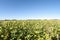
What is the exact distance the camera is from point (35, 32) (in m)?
12.4

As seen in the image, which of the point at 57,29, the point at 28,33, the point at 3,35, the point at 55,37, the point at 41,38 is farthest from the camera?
the point at 57,29

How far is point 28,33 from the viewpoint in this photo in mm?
11523

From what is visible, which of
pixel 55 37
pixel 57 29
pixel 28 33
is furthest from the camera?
pixel 57 29

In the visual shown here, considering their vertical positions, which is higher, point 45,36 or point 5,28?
point 5,28

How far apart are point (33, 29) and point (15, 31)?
270 centimetres

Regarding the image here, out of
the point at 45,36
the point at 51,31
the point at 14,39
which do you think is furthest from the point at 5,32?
the point at 51,31

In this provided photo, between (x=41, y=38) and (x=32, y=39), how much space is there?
3.84 ft

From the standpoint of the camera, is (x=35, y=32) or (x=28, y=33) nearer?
(x=28, y=33)

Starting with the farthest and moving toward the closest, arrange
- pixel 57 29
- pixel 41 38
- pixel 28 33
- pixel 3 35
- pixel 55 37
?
pixel 57 29
pixel 55 37
pixel 41 38
pixel 28 33
pixel 3 35

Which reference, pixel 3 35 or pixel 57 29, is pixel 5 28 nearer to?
pixel 3 35

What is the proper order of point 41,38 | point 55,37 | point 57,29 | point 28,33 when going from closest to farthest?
point 28,33 < point 41,38 < point 55,37 < point 57,29

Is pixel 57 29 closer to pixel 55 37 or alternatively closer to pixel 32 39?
pixel 55 37

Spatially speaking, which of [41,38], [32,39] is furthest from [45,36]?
[32,39]

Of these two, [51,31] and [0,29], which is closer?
[0,29]
